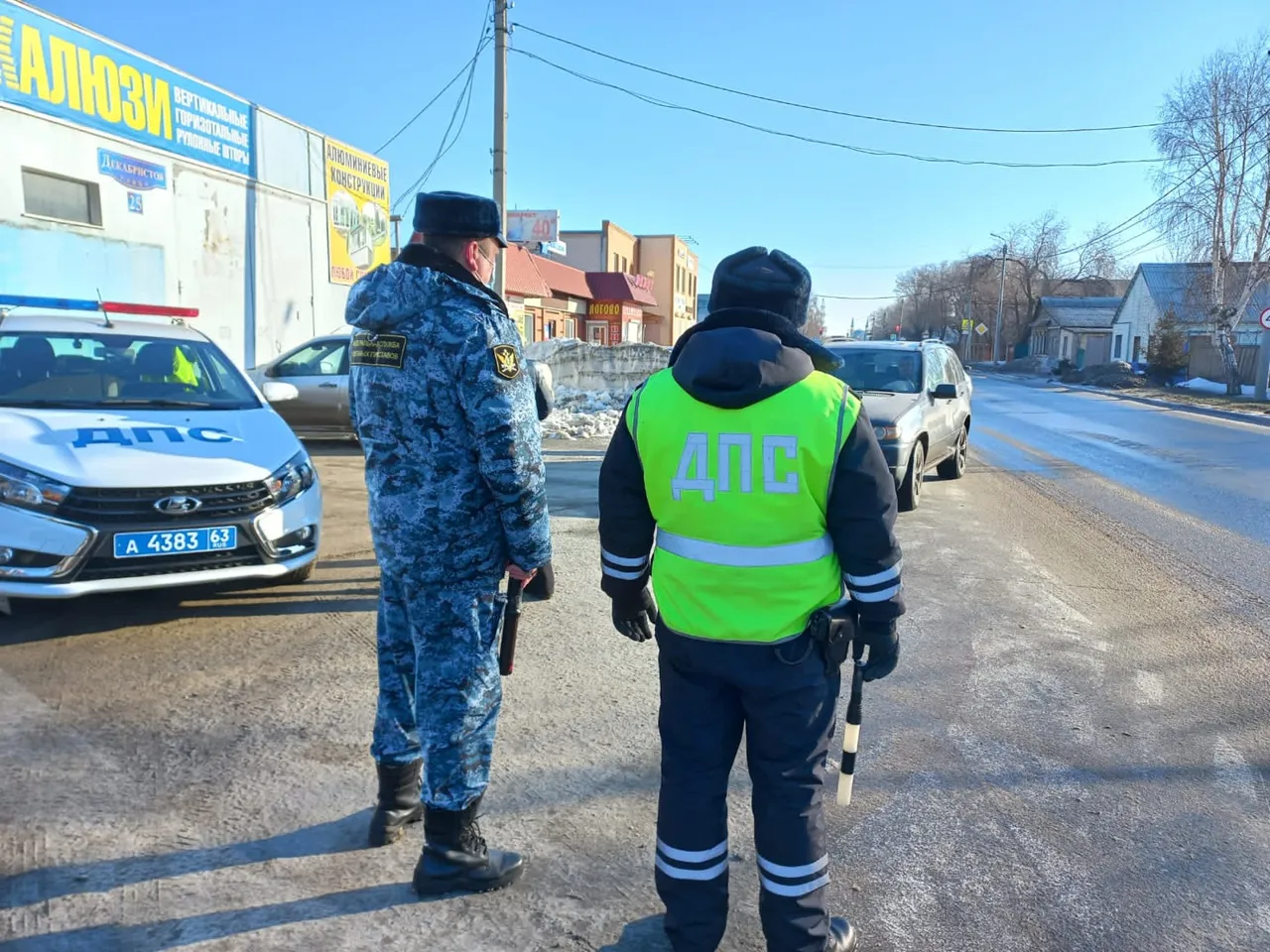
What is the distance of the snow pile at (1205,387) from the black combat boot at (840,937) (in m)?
33.1

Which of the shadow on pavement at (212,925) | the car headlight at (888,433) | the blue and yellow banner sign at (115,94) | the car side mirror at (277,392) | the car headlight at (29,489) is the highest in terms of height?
the blue and yellow banner sign at (115,94)

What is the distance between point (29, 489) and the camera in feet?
13.8

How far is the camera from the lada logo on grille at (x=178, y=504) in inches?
173

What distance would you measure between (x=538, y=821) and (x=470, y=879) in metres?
0.43

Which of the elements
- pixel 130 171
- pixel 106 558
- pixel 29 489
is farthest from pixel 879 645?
pixel 130 171

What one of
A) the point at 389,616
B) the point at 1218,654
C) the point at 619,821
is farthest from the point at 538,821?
the point at 1218,654

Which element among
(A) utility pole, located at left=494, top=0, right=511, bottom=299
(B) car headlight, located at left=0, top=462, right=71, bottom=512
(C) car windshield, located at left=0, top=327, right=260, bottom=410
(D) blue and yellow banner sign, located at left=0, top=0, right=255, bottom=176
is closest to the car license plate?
(B) car headlight, located at left=0, top=462, right=71, bottom=512

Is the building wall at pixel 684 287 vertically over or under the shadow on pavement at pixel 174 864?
over

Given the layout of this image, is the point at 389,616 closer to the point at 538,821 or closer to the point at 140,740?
the point at 538,821

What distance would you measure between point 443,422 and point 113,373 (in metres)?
4.19

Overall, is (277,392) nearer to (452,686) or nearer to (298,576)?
(298,576)

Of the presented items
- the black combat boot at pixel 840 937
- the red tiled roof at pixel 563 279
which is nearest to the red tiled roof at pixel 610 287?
the red tiled roof at pixel 563 279

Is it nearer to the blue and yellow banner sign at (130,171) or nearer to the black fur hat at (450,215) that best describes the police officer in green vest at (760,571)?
the black fur hat at (450,215)

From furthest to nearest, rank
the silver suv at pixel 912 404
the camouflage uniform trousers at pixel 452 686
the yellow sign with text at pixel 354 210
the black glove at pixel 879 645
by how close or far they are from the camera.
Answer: the yellow sign with text at pixel 354 210 < the silver suv at pixel 912 404 < the camouflage uniform trousers at pixel 452 686 < the black glove at pixel 879 645
